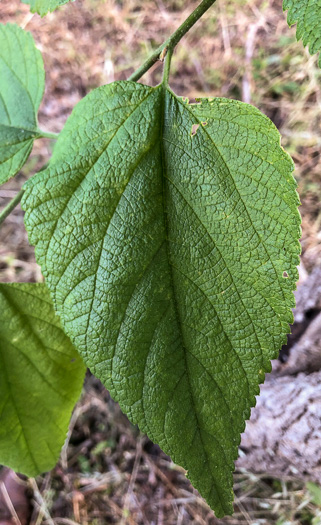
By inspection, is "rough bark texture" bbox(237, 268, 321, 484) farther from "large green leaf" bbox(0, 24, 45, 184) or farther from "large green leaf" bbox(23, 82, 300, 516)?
"large green leaf" bbox(0, 24, 45, 184)

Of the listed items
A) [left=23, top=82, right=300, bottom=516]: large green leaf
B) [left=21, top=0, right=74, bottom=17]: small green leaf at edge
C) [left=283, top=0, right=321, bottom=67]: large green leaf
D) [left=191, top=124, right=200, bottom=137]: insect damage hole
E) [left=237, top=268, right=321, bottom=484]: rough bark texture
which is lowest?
[left=237, top=268, right=321, bottom=484]: rough bark texture

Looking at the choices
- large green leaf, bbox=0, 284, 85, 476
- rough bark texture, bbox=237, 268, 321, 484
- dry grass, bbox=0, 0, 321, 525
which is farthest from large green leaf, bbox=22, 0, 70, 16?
dry grass, bbox=0, 0, 321, 525

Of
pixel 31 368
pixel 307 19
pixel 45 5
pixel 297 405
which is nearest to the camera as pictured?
pixel 307 19

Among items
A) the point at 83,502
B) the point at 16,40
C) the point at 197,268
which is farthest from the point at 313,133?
the point at 83,502

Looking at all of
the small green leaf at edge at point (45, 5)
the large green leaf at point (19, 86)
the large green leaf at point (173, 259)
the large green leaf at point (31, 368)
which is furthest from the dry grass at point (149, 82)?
Answer: the small green leaf at edge at point (45, 5)

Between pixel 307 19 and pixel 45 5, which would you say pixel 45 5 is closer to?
pixel 45 5

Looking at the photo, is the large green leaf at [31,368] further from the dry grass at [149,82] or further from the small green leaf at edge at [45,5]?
the dry grass at [149,82]

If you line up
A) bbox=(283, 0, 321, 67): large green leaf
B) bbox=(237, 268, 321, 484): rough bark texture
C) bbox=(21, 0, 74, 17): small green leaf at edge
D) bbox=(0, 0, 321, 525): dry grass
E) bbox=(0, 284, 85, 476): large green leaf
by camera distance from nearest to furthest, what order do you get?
bbox=(283, 0, 321, 67): large green leaf → bbox=(21, 0, 74, 17): small green leaf at edge → bbox=(0, 284, 85, 476): large green leaf → bbox=(237, 268, 321, 484): rough bark texture → bbox=(0, 0, 321, 525): dry grass

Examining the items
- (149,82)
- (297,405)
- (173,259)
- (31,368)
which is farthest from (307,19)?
(149,82)
